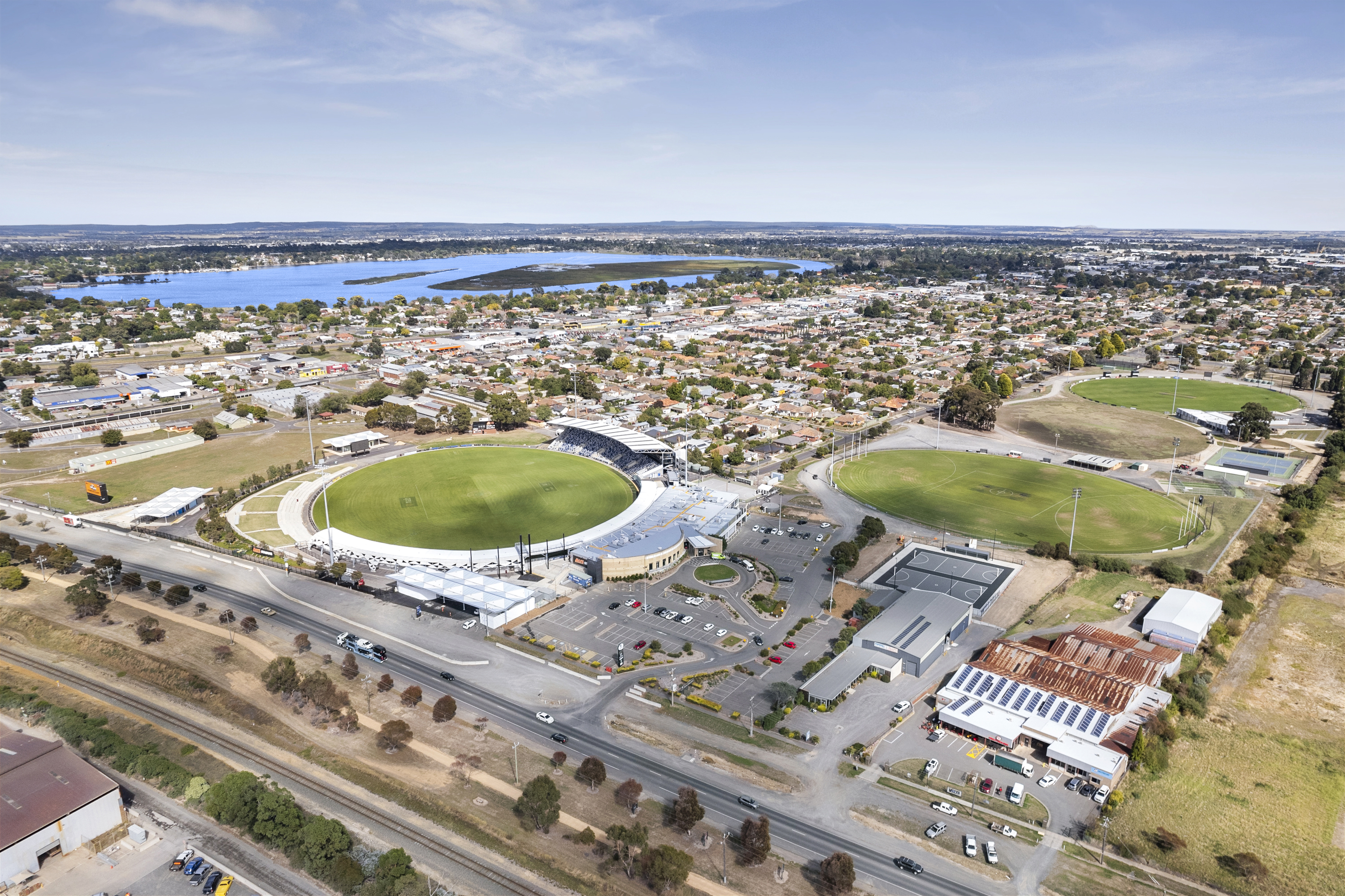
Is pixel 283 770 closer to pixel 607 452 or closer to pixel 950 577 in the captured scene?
pixel 950 577

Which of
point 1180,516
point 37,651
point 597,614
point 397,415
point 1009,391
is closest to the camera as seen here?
point 37,651

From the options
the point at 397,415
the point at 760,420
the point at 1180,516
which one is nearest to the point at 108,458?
the point at 397,415

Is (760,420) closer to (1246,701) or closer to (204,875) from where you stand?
(1246,701)

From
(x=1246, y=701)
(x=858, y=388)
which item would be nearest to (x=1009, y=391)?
(x=858, y=388)

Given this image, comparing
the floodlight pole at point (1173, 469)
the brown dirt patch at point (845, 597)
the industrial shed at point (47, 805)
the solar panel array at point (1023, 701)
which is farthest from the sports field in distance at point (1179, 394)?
the industrial shed at point (47, 805)

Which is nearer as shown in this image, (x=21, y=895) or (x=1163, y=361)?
(x=21, y=895)

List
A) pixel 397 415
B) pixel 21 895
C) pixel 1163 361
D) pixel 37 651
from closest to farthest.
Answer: pixel 21 895 → pixel 37 651 → pixel 397 415 → pixel 1163 361

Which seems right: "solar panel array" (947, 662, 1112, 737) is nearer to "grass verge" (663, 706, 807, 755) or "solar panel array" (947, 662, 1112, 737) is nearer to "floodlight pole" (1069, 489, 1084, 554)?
"grass verge" (663, 706, 807, 755)
